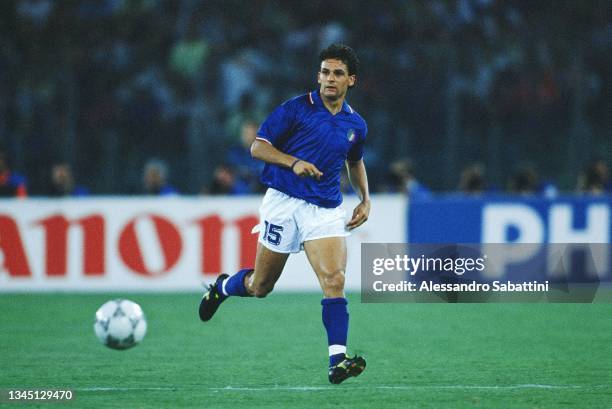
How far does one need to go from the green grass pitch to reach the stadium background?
4 cm

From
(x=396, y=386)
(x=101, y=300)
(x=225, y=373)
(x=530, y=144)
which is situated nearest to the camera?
(x=396, y=386)

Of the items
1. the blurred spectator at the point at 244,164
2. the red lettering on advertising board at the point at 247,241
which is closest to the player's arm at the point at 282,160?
the red lettering on advertising board at the point at 247,241

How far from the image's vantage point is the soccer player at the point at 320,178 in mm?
7414

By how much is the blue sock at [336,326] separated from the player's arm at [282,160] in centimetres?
84

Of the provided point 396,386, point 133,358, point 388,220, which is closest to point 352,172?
point 396,386

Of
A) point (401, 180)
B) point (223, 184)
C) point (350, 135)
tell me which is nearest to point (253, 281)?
point (350, 135)

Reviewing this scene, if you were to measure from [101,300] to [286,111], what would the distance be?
21.1ft

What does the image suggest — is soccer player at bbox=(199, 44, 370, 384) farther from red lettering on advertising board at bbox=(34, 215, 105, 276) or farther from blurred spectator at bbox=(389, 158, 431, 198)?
blurred spectator at bbox=(389, 158, 431, 198)

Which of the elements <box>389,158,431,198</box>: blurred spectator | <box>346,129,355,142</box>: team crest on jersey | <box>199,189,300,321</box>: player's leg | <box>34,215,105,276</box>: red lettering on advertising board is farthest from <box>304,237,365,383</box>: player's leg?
<box>389,158,431,198</box>: blurred spectator

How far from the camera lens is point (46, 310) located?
12.3m

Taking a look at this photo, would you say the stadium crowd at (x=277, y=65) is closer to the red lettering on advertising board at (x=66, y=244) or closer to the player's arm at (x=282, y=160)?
the red lettering on advertising board at (x=66, y=244)

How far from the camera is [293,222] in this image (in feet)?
24.9

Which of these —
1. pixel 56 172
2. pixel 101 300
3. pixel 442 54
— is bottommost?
pixel 101 300

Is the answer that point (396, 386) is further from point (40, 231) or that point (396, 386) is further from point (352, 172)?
point (40, 231)
